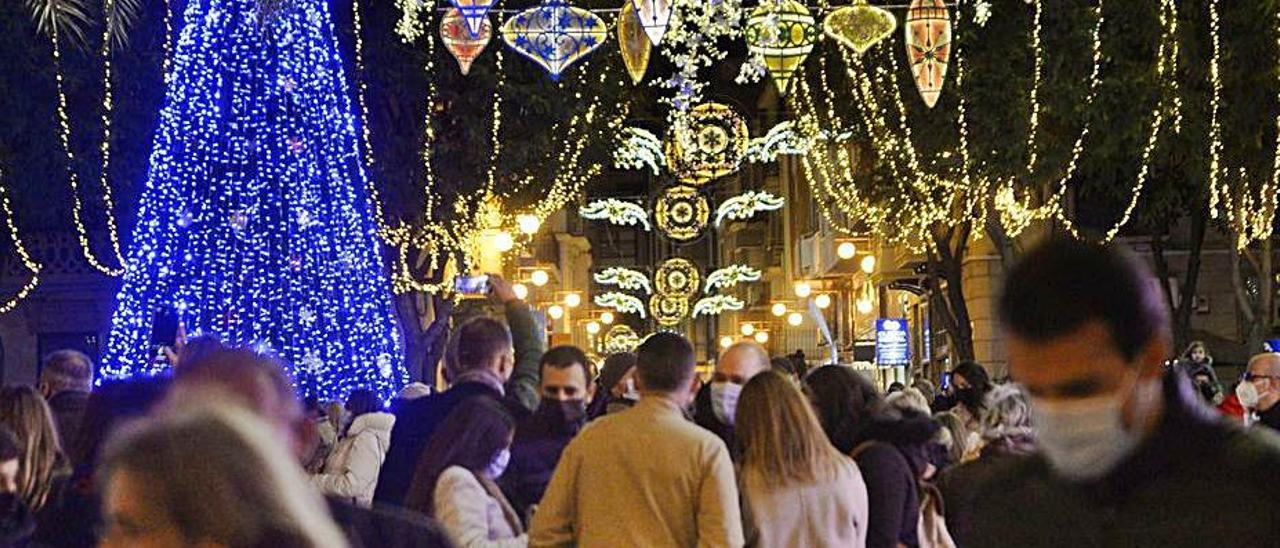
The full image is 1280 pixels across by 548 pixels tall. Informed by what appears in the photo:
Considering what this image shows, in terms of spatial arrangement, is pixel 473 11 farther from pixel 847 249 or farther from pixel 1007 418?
pixel 847 249

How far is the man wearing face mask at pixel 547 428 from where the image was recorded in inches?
363

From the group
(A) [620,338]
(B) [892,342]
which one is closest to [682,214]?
(B) [892,342]

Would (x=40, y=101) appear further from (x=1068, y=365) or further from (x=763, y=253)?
(x=763, y=253)

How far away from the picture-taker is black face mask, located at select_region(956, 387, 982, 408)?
1393cm

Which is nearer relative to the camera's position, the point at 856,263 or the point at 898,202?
the point at 898,202

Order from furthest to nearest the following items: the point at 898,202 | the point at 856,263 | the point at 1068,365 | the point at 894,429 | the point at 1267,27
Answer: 1. the point at 856,263
2. the point at 898,202
3. the point at 1267,27
4. the point at 894,429
5. the point at 1068,365

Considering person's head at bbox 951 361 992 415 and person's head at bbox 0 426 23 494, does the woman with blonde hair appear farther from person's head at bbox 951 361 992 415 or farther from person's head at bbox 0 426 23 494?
person's head at bbox 951 361 992 415

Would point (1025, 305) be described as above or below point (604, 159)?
below

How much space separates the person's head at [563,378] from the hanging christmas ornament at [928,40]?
1218 cm

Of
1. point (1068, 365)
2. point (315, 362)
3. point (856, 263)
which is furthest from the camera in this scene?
point (856, 263)

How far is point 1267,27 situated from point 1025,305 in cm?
2431

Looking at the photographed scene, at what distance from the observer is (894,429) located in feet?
30.1

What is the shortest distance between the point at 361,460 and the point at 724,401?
8.11ft

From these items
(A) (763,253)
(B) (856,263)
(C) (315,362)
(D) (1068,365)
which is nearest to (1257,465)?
(D) (1068,365)
